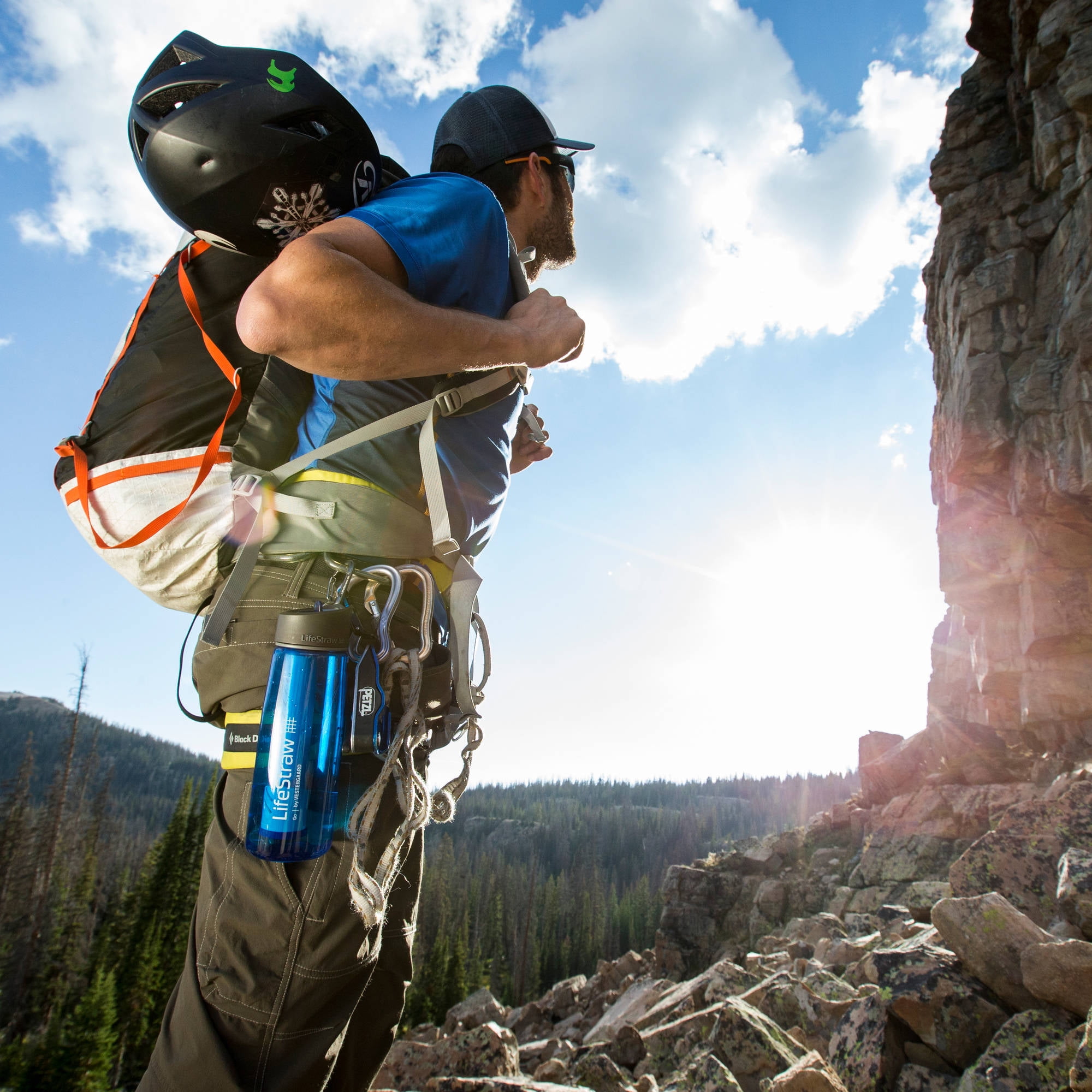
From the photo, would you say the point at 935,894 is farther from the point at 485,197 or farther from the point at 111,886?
the point at 111,886

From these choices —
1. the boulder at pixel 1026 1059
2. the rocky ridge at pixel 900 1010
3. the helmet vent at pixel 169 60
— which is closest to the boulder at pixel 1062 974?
the rocky ridge at pixel 900 1010

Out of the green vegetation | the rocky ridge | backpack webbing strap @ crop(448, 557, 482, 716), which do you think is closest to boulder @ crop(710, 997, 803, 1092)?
the rocky ridge

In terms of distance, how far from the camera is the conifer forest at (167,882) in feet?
119

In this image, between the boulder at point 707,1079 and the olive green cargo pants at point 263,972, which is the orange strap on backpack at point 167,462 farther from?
the boulder at point 707,1079

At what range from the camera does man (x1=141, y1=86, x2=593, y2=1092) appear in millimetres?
1569

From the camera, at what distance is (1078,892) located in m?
4.28

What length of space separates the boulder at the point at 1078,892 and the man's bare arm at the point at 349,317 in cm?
526

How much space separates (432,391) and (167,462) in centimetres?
81

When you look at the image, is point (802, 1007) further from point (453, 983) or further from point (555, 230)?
point (453, 983)

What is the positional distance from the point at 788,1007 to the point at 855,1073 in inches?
115

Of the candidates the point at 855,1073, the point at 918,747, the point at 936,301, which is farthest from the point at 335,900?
the point at 918,747

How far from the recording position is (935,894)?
11.8 meters

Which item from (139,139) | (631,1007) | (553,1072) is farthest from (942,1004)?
(631,1007)

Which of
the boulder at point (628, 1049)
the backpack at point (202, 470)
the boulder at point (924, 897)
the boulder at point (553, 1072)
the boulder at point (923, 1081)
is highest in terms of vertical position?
the backpack at point (202, 470)
